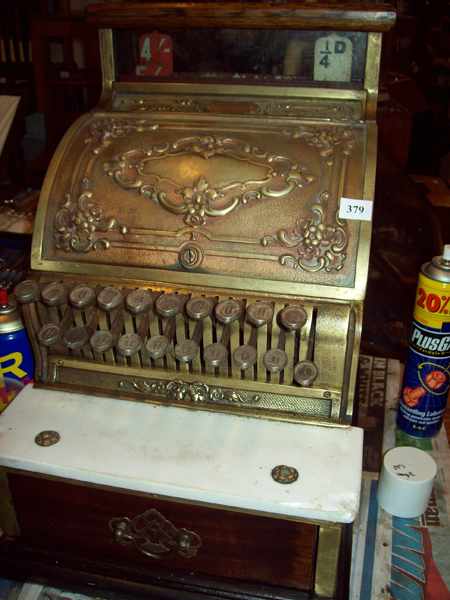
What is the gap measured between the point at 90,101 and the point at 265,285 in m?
3.17

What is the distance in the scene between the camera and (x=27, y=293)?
140 cm

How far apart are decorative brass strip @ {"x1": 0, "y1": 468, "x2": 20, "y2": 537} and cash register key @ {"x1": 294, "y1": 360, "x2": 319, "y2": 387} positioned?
71cm

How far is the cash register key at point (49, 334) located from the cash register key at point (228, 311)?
40 centimetres

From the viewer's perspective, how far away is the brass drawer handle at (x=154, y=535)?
1302 mm

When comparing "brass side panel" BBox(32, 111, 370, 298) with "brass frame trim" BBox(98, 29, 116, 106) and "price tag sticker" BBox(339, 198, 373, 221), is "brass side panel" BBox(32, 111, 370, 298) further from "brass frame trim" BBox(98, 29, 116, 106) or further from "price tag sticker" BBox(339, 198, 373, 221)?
"brass frame trim" BBox(98, 29, 116, 106)

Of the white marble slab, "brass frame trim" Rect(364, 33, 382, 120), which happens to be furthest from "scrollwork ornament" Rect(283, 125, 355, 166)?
the white marble slab

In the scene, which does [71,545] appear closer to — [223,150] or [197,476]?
[197,476]

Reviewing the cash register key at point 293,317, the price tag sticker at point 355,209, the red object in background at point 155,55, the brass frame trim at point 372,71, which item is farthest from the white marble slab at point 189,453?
the red object in background at point 155,55

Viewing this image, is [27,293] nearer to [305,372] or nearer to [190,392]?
[190,392]

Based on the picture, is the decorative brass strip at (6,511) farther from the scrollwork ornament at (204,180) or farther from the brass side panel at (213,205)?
the scrollwork ornament at (204,180)

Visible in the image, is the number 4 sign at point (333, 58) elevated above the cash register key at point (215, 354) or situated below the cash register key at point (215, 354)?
above

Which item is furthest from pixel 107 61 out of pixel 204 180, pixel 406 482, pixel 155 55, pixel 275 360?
pixel 406 482

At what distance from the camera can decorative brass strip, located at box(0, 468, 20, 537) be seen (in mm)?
1361

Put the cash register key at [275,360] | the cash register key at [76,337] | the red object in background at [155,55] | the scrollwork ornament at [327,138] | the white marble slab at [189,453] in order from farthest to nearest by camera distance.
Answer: the red object in background at [155,55] → the scrollwork ornament at [327,138] → the cash register key at [76,337] → the cash register key at [275,360] → the white marble slab at [189,453]
